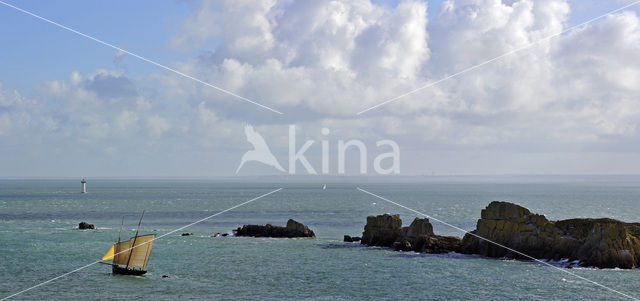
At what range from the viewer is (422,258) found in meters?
61.2

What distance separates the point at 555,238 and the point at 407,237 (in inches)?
633

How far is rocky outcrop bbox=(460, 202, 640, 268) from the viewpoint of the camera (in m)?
53.6

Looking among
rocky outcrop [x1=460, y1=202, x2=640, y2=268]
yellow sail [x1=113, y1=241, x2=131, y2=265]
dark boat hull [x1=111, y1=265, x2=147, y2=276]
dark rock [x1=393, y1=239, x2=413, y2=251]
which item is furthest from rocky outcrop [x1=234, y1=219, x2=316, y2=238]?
dark boat hull [x1=111, y1=265, x2=147, y2=276]

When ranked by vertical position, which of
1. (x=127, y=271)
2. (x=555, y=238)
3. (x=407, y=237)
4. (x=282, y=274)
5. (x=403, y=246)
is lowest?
(x=282, y=274)

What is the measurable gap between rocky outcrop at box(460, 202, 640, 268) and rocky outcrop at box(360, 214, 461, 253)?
2619mm

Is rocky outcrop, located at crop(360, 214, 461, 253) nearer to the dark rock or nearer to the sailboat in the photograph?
the dark rock

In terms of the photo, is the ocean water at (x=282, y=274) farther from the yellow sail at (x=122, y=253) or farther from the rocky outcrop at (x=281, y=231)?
the rocky outcrop at (x=281, y=231)

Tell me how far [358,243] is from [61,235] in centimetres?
3993

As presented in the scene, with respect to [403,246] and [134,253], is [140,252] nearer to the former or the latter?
[134,253]

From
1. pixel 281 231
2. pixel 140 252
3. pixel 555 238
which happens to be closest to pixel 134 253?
pixel 140 252

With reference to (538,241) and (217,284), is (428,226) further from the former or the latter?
(217,284)

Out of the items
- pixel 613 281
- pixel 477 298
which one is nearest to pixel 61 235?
pixel 477 298

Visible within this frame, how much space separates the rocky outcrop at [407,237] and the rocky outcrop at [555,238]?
2619 mm

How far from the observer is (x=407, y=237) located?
224 ft
